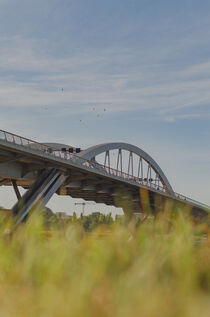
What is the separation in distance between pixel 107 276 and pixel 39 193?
26.2m

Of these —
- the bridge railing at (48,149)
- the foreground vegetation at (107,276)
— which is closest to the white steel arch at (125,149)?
the bridge railing at (48,149)

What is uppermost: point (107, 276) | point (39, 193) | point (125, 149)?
point (125, 149)

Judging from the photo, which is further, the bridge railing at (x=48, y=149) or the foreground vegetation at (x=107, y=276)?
the bridge railing at (x=48, y=149)

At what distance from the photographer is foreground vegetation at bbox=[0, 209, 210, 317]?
2.27m

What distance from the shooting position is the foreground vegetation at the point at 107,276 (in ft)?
7.45

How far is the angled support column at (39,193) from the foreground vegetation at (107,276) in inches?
903

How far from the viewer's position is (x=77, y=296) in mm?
2361

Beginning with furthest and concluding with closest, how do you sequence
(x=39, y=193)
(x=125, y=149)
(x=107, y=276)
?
(x=125, y=149) → (x=39, y=193) → (x=107, y=276)

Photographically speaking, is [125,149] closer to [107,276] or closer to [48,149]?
[48,149]

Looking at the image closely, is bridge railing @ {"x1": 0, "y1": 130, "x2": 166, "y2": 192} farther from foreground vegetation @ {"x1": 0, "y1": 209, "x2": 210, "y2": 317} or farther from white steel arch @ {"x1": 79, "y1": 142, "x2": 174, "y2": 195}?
foreground vegetation @ {"x1": 0, "y1": 209, "x2": 210, "y2": 317}

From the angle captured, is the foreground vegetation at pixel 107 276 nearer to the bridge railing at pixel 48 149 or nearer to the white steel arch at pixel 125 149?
the bridge railing at pixel 48 149

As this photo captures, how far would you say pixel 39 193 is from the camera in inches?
1134

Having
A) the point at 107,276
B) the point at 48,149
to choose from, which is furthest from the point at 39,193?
the point at 107,276

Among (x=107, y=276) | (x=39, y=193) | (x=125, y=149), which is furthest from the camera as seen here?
(x=125, y=149)
